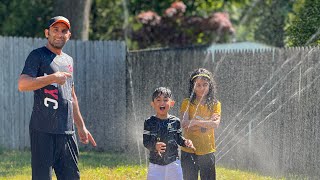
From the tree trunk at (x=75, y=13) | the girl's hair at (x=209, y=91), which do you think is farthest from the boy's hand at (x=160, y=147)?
the tree trunk at (x=75, y=13)

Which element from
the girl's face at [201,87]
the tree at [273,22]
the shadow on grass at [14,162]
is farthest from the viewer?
the tree at [273,22]

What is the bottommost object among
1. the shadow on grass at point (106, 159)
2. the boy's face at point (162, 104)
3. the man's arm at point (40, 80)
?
the shadow on grass at point (106, 159)

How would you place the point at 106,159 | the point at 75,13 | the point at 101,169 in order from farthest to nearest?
the point at 75,13 < the point at 106,159 < the point at 101,169

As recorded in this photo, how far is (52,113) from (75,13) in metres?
9.54

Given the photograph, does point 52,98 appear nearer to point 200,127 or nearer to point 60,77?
point 60,77

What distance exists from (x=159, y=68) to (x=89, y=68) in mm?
1283

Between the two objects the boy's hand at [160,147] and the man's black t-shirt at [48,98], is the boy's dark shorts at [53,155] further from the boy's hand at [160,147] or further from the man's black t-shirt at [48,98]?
the boy's hand at [160,147]

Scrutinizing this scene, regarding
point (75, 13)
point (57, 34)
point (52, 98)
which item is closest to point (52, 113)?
point (52, 98)

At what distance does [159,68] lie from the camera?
1244cm

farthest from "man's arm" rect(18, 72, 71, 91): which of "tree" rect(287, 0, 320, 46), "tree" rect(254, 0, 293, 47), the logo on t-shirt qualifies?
"tree" rect(254, 0, 293, 47)

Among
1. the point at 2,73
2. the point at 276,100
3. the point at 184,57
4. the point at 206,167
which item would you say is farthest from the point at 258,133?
the point at 2,73

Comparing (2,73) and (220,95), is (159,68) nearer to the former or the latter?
(220,95)

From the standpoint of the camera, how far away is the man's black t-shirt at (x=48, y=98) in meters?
6.49

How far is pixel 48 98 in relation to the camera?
256 inches
